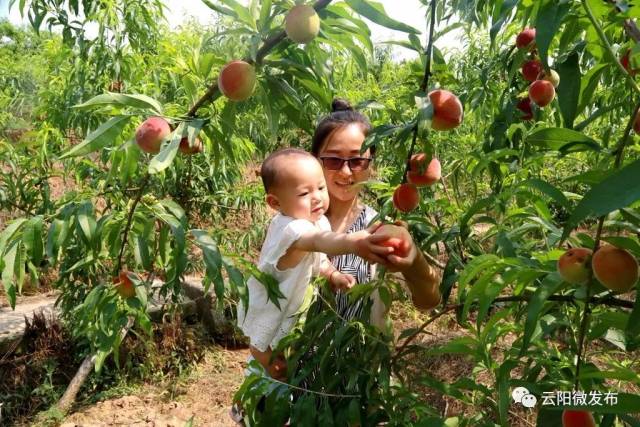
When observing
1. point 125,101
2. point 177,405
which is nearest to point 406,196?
point 125,101

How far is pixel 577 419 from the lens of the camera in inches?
29.9

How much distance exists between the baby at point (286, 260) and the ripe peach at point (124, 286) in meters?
0.28

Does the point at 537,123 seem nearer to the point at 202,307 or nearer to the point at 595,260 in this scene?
the point at 595,260

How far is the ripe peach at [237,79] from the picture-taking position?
813 mm

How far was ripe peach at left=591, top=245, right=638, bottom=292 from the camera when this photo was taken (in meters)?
0.66

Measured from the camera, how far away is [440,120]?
880 millimetres

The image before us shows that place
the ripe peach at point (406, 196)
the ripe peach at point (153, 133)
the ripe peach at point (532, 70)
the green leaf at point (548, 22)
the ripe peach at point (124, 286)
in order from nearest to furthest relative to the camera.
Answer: the green leaf at point (548, 22) → the ripe peach at point (153, 133) → the ripe peach at point (406, 196) → the ripe peach at point (124, 286) → the ripe peach at point (532, 70)

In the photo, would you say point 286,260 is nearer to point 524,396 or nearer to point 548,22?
point 524,396

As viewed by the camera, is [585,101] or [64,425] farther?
[64,425]

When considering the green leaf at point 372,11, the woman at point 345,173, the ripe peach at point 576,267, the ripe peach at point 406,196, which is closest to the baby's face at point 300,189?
the woman at point 345,173

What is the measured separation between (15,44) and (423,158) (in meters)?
17.8

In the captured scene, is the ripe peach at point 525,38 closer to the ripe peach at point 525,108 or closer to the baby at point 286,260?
the ripe peach at point 525,108

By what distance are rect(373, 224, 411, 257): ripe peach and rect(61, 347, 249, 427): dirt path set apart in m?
2.61

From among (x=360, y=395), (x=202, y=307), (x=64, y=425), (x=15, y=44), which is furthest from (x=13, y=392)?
(x=15, y=44)
